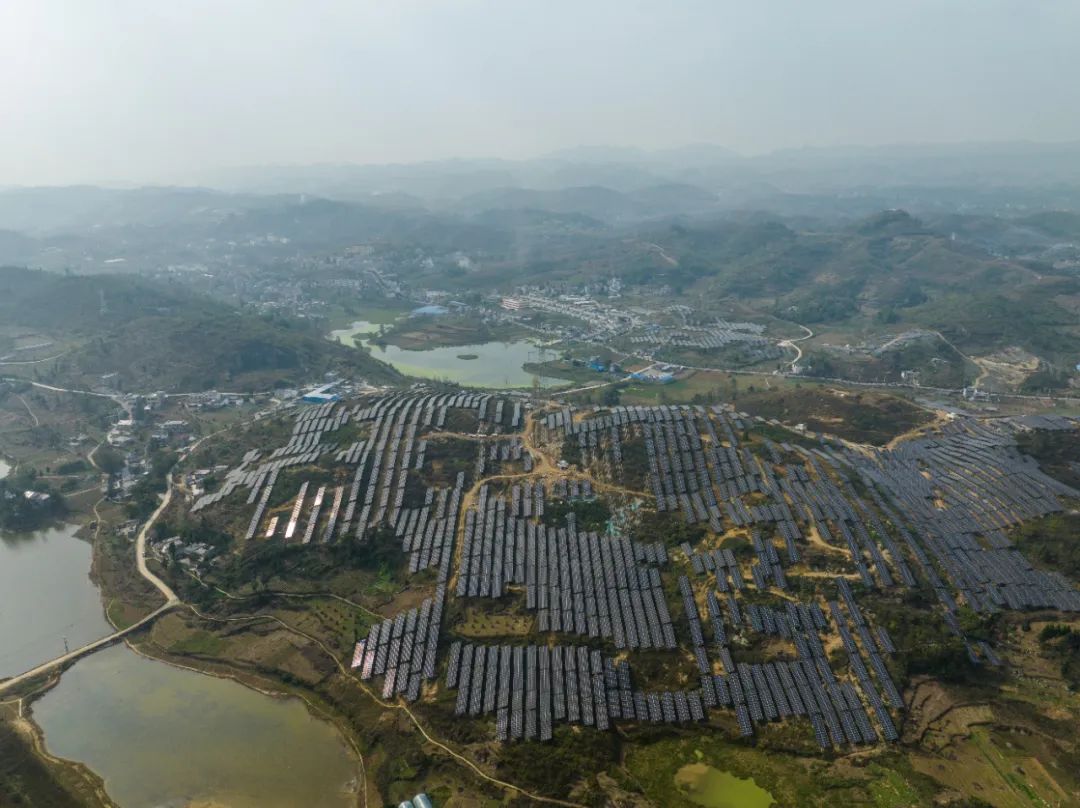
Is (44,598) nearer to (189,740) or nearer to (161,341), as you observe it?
(189,740)

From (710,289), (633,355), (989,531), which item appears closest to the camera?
(989,531)

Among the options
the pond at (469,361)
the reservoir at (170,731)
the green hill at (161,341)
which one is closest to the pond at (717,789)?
the reservoir at (170,731)

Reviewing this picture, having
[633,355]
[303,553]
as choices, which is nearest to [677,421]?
[303,553]

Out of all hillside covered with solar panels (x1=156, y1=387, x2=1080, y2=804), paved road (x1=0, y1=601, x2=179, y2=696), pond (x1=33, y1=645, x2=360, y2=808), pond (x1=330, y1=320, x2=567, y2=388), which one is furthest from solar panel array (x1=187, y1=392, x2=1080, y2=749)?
pond (x1=330, y1=320, x2=567, y2=388)

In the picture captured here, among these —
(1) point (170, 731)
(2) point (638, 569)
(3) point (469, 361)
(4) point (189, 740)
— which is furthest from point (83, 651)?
(3) point (469, 361)

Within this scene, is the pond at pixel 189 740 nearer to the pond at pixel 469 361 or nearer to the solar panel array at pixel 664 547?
the solar panel array at pixel 664 547

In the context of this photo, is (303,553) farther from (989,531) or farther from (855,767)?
(989,531)
